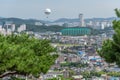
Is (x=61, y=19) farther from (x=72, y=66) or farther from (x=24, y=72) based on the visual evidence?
(x=24, y=72)

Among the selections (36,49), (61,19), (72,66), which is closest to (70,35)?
(72,66)

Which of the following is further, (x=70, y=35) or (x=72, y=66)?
(x=70, y=35)

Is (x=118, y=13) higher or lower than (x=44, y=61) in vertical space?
higher

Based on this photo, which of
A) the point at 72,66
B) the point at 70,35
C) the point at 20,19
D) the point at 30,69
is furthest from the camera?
the point at 20,19

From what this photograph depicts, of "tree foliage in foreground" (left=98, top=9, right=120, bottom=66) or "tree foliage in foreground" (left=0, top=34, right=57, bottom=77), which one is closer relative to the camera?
"tree foliage in foreground" (left=0, top=34, right=57, bottom=77)

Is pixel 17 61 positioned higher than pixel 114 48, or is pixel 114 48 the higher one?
pixel 114 48

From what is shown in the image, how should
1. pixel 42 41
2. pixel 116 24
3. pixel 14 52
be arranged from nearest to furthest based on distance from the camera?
pixel 14 52, pixel 116 24, pixel 42 41

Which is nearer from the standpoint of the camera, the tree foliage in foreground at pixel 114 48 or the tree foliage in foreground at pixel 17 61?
the tree foliage in foreground at pixel 17 61

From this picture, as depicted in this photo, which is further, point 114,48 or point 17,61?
point 114,48
